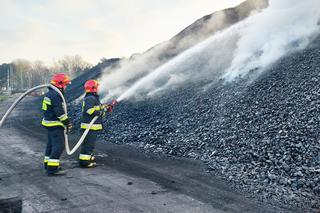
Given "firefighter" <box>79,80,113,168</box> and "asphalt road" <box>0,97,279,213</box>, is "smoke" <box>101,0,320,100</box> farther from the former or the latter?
"asphalt road" <box>0,97,279,213</box>

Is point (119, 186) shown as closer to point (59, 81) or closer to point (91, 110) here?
point (91, 110)

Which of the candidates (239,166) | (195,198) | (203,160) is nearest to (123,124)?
(203,160)

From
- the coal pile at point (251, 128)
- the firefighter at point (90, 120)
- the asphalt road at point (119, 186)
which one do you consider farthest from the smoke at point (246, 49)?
the asphalt road at point (119, 186)

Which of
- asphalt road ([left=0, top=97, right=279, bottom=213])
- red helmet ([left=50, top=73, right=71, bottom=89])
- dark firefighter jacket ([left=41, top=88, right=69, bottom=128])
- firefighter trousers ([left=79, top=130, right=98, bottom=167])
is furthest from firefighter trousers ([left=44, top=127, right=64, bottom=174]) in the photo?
red helmet ([left=50, top=73, right=71, bottom=89])

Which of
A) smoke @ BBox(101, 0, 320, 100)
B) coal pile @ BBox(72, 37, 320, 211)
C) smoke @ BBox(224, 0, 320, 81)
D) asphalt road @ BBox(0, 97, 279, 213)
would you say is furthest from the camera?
smoke @ BBox(101, 0, 320, 100)

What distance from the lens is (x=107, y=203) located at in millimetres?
5340

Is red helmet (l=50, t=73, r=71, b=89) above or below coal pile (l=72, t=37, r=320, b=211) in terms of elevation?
above

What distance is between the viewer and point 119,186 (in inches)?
246

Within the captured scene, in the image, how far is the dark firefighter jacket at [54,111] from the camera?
709 cm

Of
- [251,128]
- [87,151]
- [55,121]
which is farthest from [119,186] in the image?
[251,128]

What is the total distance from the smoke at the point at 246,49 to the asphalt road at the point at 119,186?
5.11m

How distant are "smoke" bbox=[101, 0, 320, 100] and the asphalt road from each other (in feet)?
16.8

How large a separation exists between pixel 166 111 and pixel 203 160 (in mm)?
3878

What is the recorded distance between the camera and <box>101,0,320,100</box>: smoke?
12352 millimetres
